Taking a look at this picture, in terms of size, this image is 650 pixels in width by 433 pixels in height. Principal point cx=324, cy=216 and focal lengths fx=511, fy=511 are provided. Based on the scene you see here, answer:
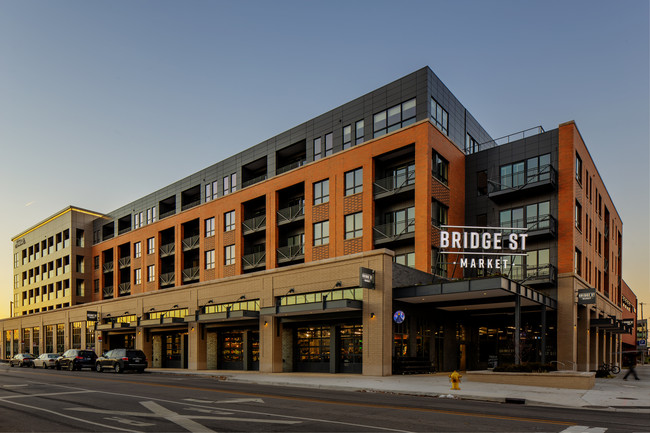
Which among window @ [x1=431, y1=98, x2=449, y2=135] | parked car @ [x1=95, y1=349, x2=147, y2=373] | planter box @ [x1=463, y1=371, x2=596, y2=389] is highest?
window @ [x1=431, y1=98, x2=449, y2=135]

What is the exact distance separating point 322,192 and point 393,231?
705 centimetres

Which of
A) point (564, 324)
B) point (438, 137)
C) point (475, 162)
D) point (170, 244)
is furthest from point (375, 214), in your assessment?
point (170, 244)

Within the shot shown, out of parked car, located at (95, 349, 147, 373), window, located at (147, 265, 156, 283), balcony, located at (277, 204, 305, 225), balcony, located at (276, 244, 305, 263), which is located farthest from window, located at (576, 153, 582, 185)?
window, located at (147, 265, 156, 283)

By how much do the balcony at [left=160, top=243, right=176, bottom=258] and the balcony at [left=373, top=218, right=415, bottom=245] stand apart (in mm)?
27104

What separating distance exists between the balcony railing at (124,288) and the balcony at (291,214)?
28.7 m

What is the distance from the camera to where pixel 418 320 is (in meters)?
31.4

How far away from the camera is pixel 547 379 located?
22.3m

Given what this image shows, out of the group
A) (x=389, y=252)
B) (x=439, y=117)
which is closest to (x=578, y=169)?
(x=439, y=117)

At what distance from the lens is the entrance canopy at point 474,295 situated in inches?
1016

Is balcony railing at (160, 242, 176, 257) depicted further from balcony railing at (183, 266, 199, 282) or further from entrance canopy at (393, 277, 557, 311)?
entrance canopy at (393, 277, 557, 311)

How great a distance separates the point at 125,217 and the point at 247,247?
2687cm

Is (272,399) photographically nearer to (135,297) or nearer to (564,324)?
(564,324)

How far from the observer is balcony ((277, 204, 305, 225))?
41094mm

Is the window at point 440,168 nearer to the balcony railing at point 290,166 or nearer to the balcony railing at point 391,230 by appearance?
the balcony railing at point 391,230
